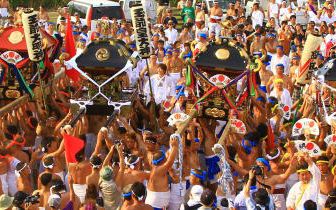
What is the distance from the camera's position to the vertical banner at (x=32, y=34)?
8641 millimetres

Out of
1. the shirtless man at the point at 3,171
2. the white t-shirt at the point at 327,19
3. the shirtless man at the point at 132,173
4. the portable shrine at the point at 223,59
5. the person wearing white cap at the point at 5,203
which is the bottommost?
the white t-shirt at the point at 327,19

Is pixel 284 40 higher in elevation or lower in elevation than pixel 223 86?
lower

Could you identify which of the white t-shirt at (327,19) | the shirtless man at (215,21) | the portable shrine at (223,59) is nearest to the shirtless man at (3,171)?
the portable shrine at (223,59)

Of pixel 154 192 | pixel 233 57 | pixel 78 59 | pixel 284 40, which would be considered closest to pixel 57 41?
pixel 78 59

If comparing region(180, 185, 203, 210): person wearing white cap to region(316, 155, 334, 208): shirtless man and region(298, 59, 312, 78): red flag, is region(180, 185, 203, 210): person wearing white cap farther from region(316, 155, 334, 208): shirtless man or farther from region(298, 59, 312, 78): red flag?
region(298, 59, 312, 78): red flag

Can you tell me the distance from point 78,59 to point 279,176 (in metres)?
3.78

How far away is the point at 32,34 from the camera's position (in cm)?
873

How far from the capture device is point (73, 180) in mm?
7047

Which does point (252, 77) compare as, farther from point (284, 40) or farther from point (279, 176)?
point (284, 40)

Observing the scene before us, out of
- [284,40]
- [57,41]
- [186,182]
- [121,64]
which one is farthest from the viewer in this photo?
[284,40]

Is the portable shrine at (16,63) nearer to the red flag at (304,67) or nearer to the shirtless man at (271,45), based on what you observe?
the red flag at (304,67)

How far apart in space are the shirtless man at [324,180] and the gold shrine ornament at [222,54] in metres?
2.36

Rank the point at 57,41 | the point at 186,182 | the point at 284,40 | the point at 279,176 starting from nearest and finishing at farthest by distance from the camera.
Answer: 1. the point at 279,176
2. the point at 186,182
3. the point at 57,41
4. the point at 284,40

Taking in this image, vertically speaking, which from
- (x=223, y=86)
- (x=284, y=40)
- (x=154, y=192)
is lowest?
(x=284, y=40)
